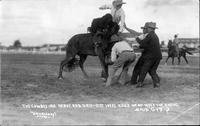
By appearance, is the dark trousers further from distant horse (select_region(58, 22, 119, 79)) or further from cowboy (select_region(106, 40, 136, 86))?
distant horse (select_region(58, 22, 119, 79))

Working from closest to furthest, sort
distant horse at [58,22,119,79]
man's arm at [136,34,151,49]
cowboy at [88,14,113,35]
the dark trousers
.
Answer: man's arm at [136,34,151,49]
the dark trousers
cowboy at [88,14,113,35]
distant horse at [58,22,119,79]

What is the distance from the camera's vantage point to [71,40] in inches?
510

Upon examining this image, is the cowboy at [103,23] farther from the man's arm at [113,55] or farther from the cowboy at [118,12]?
the man's arm at [113,55]

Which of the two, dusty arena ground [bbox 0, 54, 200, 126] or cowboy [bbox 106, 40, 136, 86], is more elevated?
cowboy [bbox 106, 40, 136, 86]

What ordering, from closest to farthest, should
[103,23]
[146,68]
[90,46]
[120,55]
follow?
[146,68], [120,55], [103,23], [90,46]

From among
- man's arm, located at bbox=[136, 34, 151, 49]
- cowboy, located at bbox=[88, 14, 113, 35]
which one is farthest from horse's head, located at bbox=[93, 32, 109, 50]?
man's arm, located at bbox=[136, 34, 151, 49]

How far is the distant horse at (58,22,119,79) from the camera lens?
11.7 m

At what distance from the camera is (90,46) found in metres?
12.5

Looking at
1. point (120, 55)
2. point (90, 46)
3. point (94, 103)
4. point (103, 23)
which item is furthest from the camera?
point (90, 46)

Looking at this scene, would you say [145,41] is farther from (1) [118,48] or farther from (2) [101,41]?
(2) [101,41]

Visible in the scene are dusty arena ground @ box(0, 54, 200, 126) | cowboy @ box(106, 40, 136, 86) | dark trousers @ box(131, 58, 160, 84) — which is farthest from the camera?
cowboy @ box(106, 40, 136, 86)

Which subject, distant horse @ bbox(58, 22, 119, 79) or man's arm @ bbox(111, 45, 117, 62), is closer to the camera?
man's arm @ bbox(111, 45, 117, 62)

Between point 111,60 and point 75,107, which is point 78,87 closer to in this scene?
point 111,60

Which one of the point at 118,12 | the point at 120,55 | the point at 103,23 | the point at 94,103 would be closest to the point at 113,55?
the point at 120,55
